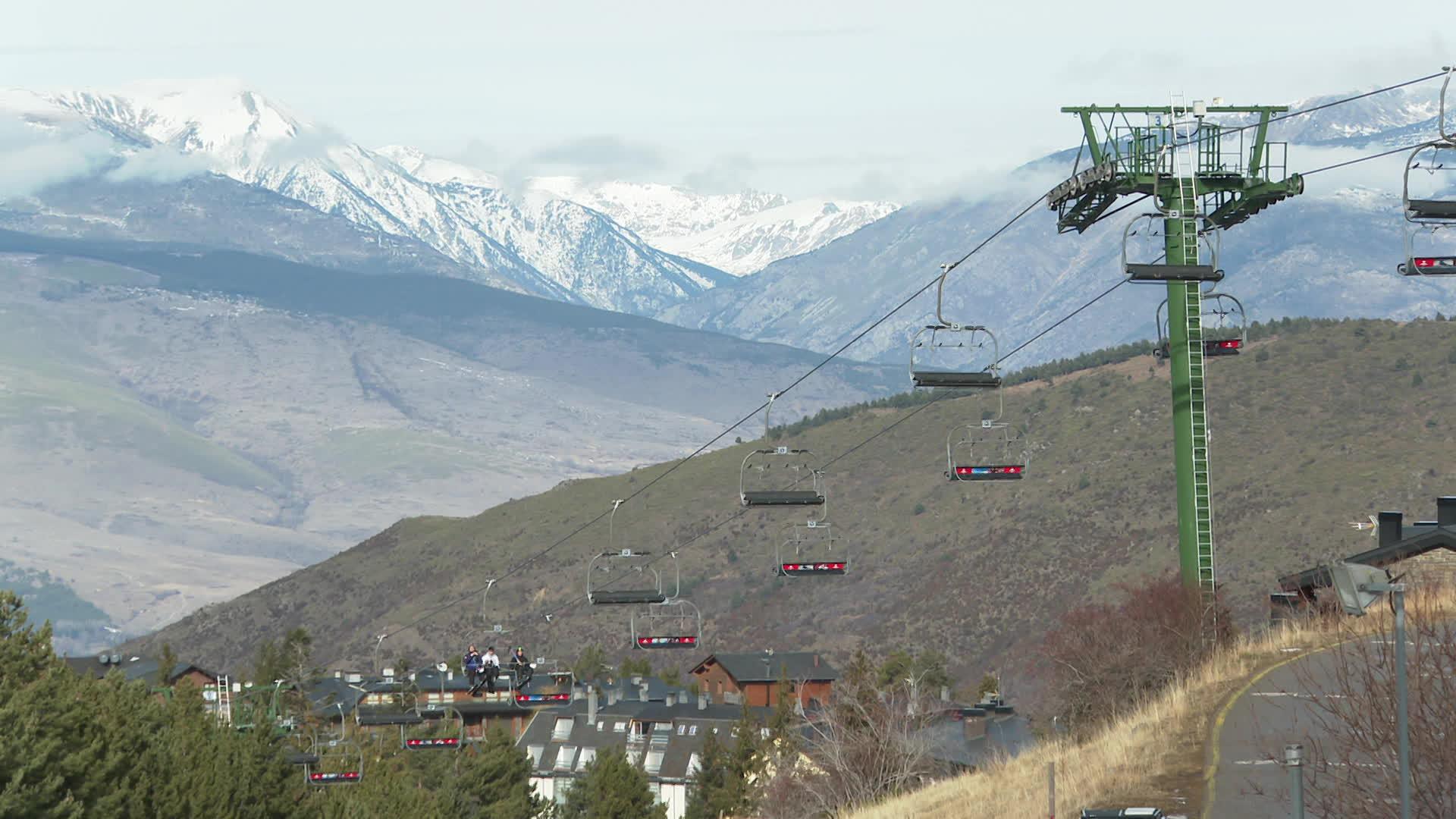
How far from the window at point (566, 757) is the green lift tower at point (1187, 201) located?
8349 cm

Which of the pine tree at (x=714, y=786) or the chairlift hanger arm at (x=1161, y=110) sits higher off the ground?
the chairlift hanger arm at (x=1161, y=110)

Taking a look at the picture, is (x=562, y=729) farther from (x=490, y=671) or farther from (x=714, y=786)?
(x=490, y=671)

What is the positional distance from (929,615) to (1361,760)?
16507cm

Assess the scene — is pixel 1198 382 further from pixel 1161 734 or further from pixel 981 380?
pixel 1161 734

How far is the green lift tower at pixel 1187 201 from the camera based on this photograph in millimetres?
52938

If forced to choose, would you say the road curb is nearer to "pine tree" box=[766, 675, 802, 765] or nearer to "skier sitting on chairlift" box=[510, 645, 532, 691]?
"skier sitting on chairlift" box=[510, 645, 532, 691]

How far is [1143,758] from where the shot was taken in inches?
1362

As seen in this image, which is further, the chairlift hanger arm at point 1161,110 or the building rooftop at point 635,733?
the building rooftop at point 635,733

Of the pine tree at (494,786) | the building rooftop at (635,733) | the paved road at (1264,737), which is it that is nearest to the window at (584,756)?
the building rooftop at (635,733)

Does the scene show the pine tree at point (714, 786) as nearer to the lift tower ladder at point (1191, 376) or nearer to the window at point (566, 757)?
the window at point (566, 757)

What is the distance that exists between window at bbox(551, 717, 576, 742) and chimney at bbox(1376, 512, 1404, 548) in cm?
7979

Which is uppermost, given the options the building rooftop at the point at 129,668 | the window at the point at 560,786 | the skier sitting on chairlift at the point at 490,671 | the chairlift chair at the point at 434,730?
the building rooftop at the point at 129,668

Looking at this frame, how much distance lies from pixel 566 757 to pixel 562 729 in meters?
3.25

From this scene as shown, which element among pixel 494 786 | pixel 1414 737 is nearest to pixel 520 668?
pixel 494 786
